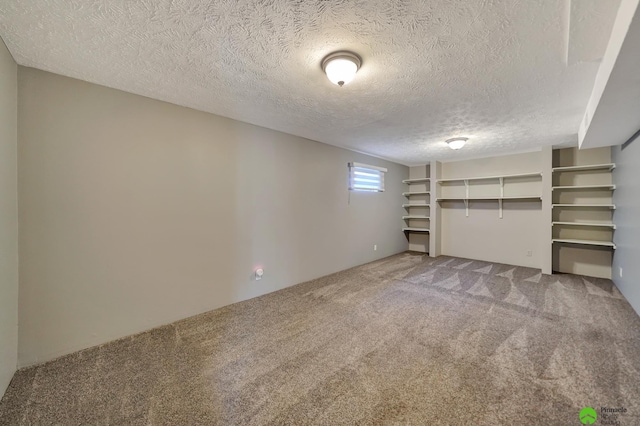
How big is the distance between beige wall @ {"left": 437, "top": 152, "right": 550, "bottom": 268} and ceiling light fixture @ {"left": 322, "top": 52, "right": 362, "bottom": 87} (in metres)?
4.78

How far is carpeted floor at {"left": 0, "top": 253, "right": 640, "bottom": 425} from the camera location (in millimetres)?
1426

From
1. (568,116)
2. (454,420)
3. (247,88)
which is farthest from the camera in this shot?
(568,116)

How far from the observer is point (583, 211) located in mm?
4121

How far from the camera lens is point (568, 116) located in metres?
2.79

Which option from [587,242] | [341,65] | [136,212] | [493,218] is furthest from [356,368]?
[493,218]

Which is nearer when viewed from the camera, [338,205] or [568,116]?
[568,116]

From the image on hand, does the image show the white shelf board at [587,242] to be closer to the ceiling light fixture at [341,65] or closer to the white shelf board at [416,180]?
the white shelf board at [416,180]

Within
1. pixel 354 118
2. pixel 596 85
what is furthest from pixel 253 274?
pixel 596 85

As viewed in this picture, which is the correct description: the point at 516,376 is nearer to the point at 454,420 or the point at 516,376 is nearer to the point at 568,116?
the point at 454,420

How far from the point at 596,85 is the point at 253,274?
3921mm

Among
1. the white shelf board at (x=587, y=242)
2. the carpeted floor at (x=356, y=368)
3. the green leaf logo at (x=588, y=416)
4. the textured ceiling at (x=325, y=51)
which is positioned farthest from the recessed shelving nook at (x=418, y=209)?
the green leaf logo at (x=588, y=416)

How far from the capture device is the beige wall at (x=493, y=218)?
4.66 metres

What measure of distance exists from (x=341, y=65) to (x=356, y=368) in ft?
7.46

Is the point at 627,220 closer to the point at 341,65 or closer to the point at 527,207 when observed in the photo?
the point at 527,207
